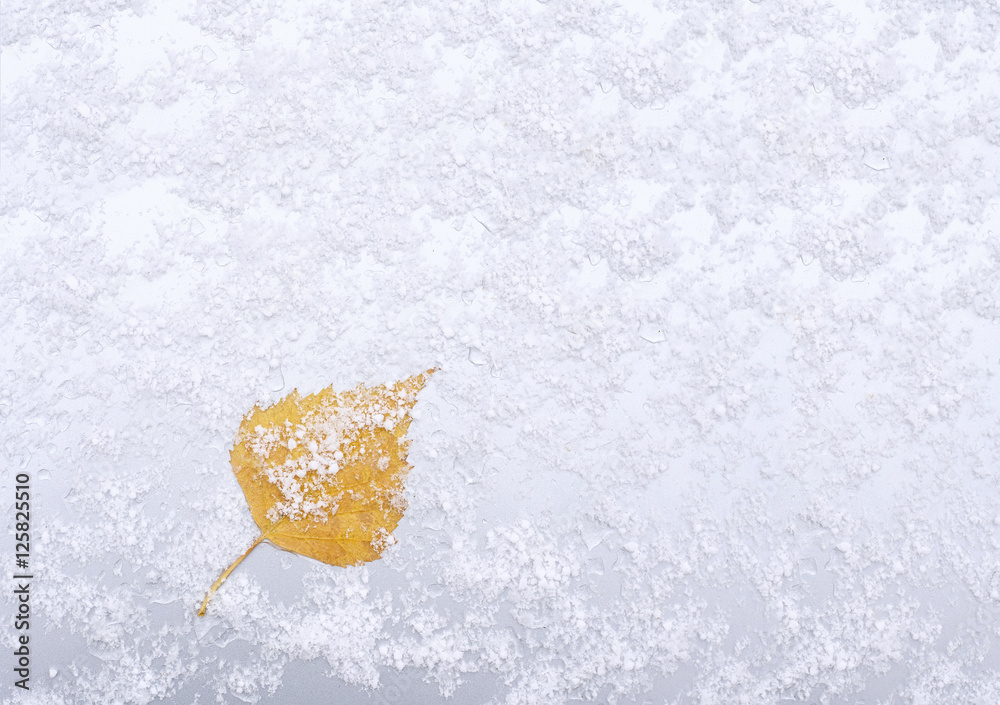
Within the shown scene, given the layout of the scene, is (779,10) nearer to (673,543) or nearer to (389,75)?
(389,75)

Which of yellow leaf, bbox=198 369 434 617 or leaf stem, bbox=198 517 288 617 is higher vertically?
yellow leaf, bbox=198 369 434 617

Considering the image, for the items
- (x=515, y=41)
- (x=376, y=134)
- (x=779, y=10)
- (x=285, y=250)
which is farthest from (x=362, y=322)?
(x=779, y=10)

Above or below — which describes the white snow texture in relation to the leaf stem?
above

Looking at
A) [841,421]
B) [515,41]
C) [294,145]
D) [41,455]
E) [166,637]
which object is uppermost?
[515,41]

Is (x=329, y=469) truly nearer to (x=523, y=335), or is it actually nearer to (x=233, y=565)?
(x=233, y=565)

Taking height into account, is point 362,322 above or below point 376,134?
below
